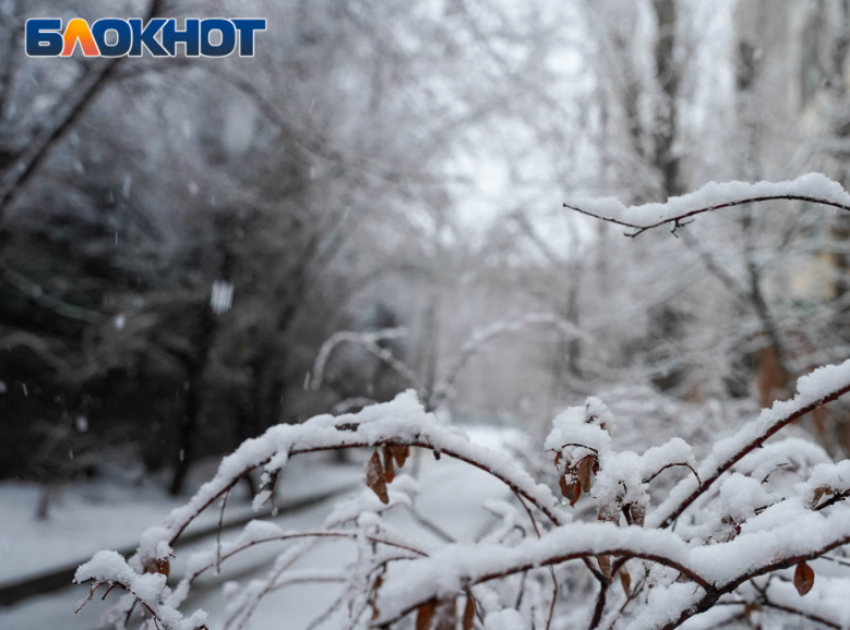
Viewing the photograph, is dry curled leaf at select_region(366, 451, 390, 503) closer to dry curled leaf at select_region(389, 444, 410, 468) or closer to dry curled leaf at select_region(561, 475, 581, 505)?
dry curled leaf at select_region(389, 444, 410, 468)

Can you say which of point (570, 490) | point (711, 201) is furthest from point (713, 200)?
point (570, 490)

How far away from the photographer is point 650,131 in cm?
525

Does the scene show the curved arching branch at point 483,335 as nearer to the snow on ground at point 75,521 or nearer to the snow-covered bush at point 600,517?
the snow-covered bush at point 600,517

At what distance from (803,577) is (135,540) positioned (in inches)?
241

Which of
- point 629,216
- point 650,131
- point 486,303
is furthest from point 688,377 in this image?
point 629,216

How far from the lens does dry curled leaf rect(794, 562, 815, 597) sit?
1.89 ft

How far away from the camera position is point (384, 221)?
277 inches

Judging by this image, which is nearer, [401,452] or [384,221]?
[401,452]

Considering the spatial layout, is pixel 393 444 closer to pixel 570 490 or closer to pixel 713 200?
pixel 570 490

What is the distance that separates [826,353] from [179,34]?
5683 mm

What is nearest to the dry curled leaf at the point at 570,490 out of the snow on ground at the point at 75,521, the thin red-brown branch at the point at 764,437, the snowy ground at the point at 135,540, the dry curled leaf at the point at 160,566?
the thin red-brown branch at the point at 764,437

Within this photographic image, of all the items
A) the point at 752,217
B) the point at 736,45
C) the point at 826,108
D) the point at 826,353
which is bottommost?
the point at 826,353

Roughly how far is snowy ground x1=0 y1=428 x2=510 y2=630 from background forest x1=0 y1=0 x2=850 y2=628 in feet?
1.10

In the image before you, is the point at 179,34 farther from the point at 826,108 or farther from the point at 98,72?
the point at 826,108
